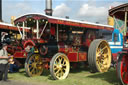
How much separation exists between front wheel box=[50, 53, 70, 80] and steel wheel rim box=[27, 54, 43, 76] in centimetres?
91

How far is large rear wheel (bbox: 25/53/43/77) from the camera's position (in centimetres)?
711

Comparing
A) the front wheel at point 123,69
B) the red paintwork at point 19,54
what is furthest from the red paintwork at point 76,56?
the front wheel at point 123,69

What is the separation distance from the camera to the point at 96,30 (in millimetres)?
8961

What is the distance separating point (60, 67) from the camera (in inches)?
263

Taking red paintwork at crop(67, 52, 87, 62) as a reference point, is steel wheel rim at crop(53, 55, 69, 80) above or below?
below

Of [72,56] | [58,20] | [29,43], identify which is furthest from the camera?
[72,56]

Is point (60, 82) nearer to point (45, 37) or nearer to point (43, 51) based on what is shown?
point (43, 51)

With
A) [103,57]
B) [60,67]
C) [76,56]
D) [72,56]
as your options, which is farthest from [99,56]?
[60,67]

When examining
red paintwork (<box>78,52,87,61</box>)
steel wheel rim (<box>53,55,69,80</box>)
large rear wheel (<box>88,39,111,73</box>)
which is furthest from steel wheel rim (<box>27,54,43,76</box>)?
large rear wheel (<box>88,39,111,73</box>)

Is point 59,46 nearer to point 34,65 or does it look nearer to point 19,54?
point 34,65

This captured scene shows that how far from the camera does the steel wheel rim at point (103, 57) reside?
7793 millimetres

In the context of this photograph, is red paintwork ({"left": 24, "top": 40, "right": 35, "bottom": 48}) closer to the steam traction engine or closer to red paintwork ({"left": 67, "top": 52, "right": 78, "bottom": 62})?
the steam traction engine

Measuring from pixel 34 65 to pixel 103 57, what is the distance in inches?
114

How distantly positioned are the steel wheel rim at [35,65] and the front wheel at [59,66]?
2.97 ft
